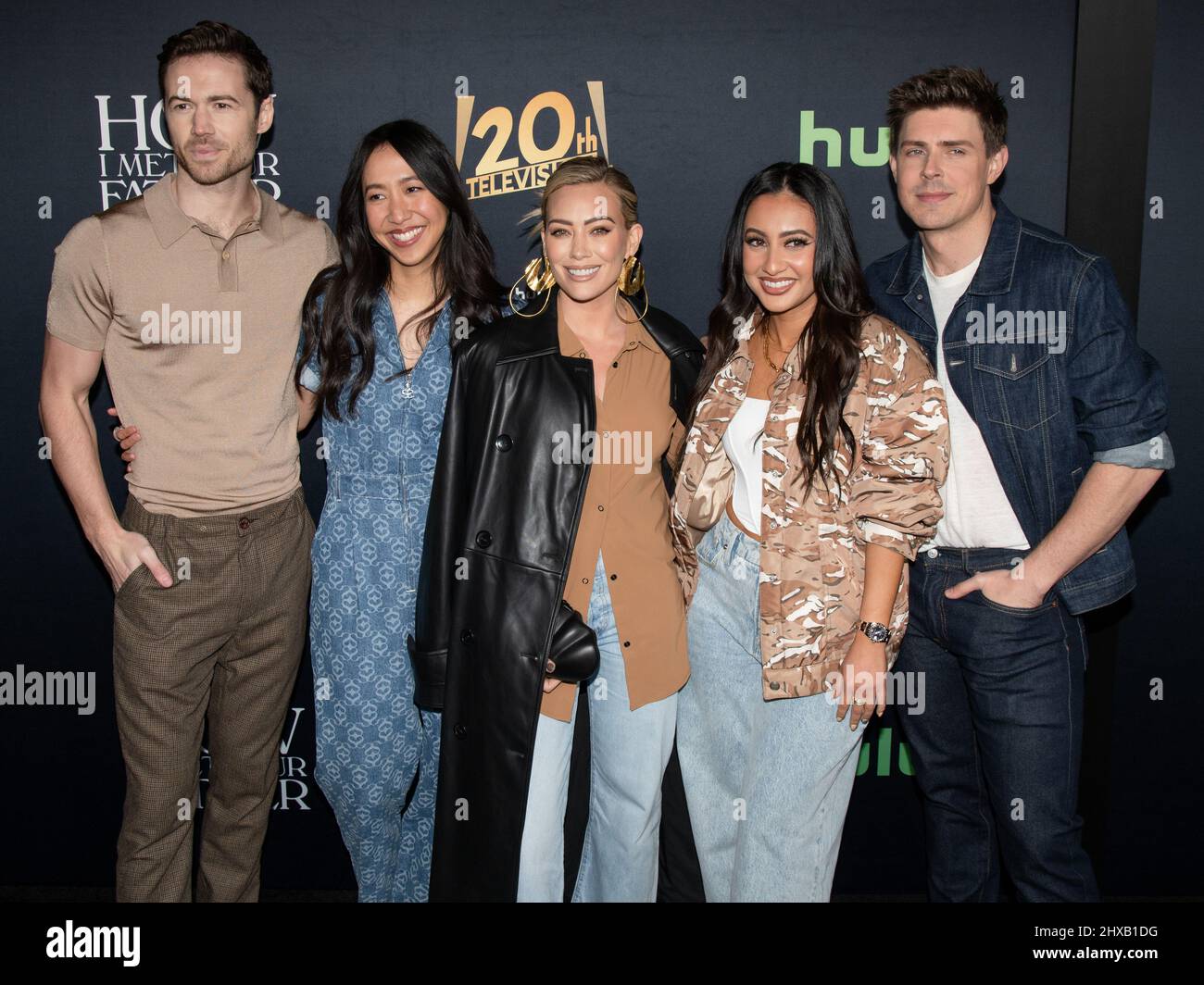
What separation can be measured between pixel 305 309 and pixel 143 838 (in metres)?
1.46

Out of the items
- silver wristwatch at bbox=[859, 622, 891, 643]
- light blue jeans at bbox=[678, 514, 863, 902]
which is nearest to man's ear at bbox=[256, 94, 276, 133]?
light blue jeans at bbox=[678, 514, 863, 902]

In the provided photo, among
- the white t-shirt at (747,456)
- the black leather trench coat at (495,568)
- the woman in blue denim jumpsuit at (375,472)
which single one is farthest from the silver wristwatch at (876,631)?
the woman in blue denim jumpsuit at (375,472)

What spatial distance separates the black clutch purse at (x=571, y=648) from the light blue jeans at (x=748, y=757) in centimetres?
27

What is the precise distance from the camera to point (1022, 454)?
A: 2490mm

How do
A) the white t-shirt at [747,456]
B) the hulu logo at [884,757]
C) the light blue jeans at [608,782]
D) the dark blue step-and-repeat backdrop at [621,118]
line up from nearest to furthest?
1. the white t-shirt at [747,456]
2. the light blue jeans at [608,782]
3. the dark blue step-and-repeat backdrop at [621,118]
4. the hulu logo at [884,757]

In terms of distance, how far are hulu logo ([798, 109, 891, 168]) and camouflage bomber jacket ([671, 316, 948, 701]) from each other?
101 cm

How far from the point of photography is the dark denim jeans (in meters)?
2.49

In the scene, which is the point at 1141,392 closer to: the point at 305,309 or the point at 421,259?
the point at 421,259

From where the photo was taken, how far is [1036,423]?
2.48 metres

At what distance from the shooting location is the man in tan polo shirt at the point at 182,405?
8.54 feet

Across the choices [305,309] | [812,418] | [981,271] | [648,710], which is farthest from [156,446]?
[981,271]

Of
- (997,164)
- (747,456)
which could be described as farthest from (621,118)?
(747,456)

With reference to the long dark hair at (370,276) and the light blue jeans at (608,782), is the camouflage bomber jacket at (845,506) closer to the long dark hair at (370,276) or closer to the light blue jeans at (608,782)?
the light blue jeans at (608,782)

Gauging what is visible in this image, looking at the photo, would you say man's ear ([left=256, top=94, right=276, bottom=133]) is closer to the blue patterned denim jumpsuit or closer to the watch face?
the blue patterned denim jumpsuit
